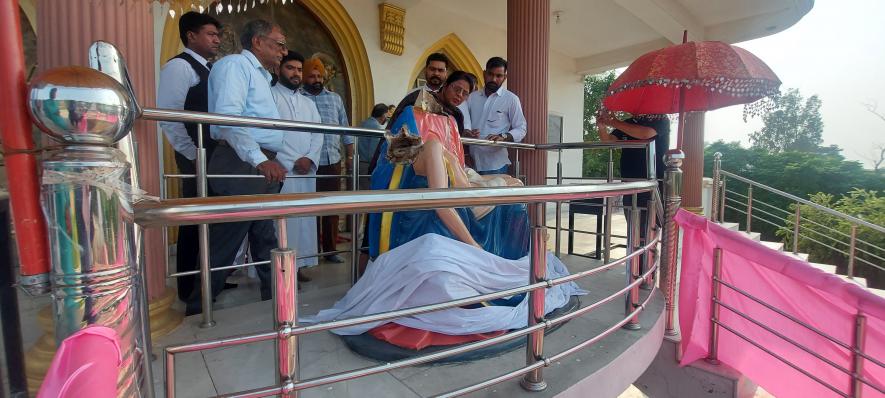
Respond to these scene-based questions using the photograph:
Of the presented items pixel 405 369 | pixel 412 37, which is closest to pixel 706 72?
pixel 405 369

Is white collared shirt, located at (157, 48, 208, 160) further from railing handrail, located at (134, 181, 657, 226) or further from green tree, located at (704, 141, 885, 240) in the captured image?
green tree, located at (704, 141, 885, 240)

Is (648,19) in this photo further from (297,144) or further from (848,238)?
(848,238)

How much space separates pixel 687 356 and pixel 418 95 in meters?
2.29

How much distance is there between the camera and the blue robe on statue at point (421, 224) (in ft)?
6.45

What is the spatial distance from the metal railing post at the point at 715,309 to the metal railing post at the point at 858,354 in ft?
2.16

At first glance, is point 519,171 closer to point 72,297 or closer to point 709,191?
point 72,297

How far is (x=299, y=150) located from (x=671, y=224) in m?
2.56

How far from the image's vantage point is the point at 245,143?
219 centimetres

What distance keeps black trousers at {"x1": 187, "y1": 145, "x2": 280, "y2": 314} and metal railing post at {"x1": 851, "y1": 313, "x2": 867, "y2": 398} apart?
2852 mm

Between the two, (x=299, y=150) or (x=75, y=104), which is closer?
(x=75, y=104)

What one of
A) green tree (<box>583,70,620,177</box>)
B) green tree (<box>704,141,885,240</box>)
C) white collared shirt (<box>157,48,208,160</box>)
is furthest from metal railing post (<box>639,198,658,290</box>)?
green tree (<box>704,141,885,240</box>)

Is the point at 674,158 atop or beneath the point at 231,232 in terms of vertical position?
atop

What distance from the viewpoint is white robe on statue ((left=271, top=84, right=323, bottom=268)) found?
3.01 m

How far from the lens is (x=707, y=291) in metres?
2.58
